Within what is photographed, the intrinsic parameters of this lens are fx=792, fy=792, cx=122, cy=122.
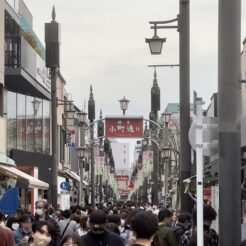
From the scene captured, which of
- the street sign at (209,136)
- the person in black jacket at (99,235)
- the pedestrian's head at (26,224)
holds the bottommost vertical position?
the pedestrian's head at (26,224)

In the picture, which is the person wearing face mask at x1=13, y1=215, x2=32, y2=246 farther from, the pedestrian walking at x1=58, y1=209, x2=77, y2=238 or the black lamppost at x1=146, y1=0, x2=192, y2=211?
the black lamppost at x1=146, y1=0, x2=192, y2=211

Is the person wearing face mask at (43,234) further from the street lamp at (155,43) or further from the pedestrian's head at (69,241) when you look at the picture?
the street lamp at (155,43)

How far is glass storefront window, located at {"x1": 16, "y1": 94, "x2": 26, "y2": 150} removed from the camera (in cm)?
4472

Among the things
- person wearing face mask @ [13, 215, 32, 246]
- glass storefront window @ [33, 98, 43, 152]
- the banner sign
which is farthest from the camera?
the banner sign

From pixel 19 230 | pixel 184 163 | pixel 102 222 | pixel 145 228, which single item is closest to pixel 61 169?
pixel 184 163

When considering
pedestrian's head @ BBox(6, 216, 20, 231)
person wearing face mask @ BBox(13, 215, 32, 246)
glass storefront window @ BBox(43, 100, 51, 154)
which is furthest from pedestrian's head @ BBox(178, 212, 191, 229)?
glass storefront window @ BBox(43, 100, 51, 154)

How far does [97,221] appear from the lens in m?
10.1

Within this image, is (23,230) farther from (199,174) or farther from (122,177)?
(122,177)

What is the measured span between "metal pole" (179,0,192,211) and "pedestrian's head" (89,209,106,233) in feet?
27.0

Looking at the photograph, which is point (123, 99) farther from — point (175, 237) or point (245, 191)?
point (175, 237)

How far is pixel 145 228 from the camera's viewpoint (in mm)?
6414

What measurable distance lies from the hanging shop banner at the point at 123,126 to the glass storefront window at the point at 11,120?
519 centimetres

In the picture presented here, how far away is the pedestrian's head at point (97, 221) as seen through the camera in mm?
9984

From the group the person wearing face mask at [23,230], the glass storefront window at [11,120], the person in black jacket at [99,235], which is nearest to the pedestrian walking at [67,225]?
the person wearing face mask at [23,230]
